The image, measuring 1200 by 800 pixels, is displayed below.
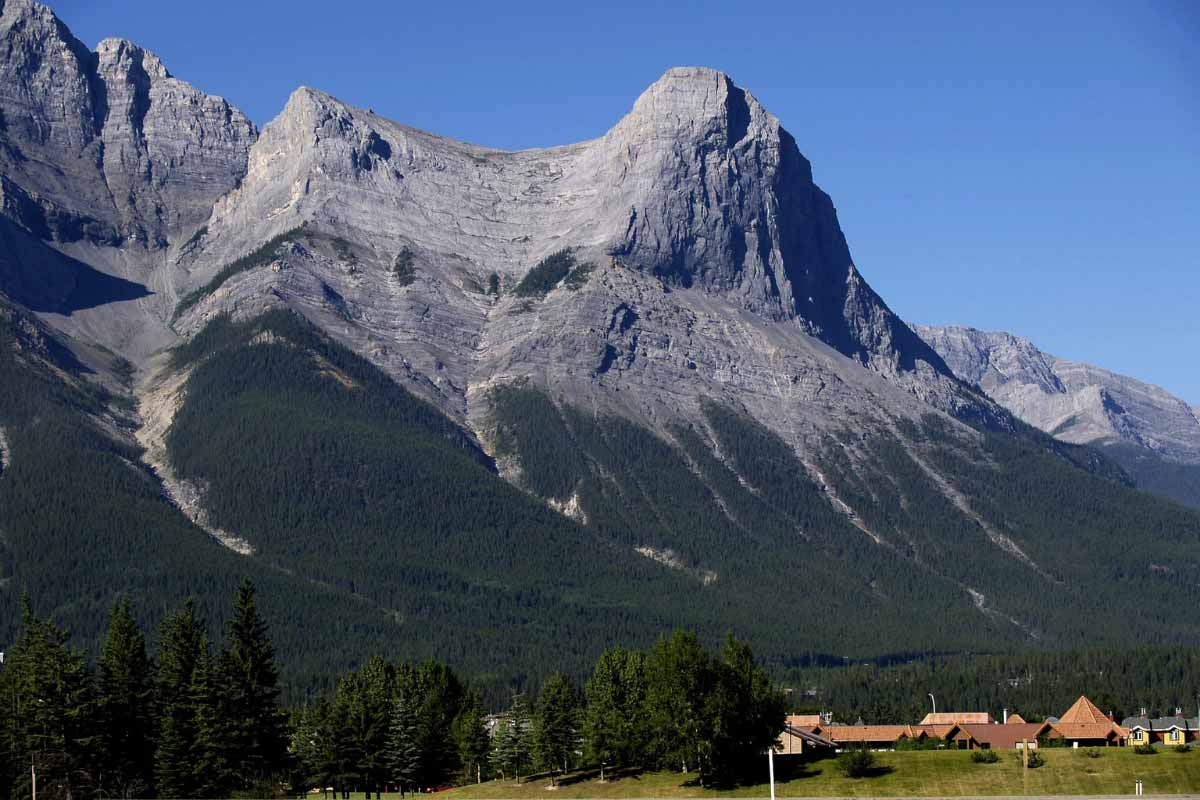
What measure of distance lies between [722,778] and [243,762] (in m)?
39.4

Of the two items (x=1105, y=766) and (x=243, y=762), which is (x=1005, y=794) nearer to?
(x=1105, y=766)

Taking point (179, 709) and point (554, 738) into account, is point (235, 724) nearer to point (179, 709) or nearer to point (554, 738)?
point (179, 709)

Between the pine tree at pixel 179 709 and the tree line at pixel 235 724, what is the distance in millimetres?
143

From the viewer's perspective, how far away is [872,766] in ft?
570

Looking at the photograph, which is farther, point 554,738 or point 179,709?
point 554,738

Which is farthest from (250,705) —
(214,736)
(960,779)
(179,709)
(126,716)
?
(960,779)

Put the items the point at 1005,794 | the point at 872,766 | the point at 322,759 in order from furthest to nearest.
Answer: the point at 322,759 < the point at 872,766 < the point at 1005,794

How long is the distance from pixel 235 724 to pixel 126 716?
Answer: 1027cm

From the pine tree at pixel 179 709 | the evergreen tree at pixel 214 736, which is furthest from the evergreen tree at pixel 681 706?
the pine tree at pixel 179 709

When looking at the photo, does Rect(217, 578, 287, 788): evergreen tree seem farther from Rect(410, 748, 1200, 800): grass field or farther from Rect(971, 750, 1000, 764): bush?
Rect(971, 750, 1000, 764): bush

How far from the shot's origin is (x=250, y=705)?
6693 inches

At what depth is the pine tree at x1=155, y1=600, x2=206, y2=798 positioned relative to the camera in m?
168

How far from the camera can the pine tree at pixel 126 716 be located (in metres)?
171

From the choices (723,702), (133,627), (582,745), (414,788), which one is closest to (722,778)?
(723,702)
